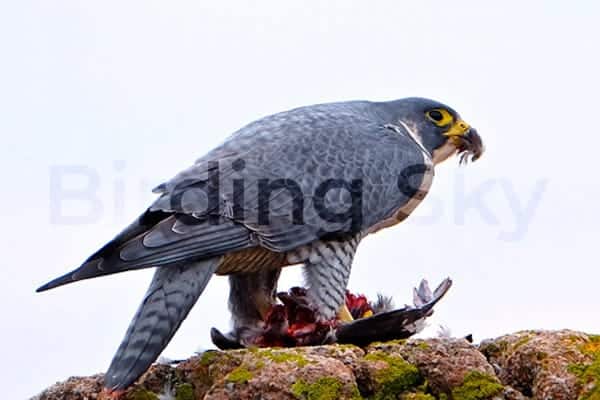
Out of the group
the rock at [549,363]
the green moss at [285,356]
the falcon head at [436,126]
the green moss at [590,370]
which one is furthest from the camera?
the falcon head at [436,126]

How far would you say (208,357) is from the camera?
5.93 meters

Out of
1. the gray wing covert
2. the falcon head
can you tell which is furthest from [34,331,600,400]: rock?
the falcon head

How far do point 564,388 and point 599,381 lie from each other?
194 mm

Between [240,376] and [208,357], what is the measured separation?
1.62 ft

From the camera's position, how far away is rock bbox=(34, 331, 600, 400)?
5.40 m

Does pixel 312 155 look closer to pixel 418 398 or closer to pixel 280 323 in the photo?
Answer: pixel 280 323

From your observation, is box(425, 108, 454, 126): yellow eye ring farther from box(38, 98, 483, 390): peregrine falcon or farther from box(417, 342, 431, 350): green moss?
box(417, 342, 431, 350): green moss

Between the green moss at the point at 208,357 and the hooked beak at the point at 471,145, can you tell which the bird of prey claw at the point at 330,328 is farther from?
the hooked beak at the point at 471,145

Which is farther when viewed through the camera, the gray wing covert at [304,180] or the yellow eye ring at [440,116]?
the yellow eye ring at [440,116]

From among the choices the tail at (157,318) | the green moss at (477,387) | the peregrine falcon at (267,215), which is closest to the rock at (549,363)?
the green moss at (477,387)

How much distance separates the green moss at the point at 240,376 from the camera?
546cm

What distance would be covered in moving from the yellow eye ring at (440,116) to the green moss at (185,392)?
3711 mm

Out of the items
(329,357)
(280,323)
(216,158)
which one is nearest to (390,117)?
(216,158)

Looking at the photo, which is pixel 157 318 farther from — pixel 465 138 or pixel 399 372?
pixel 465 138
